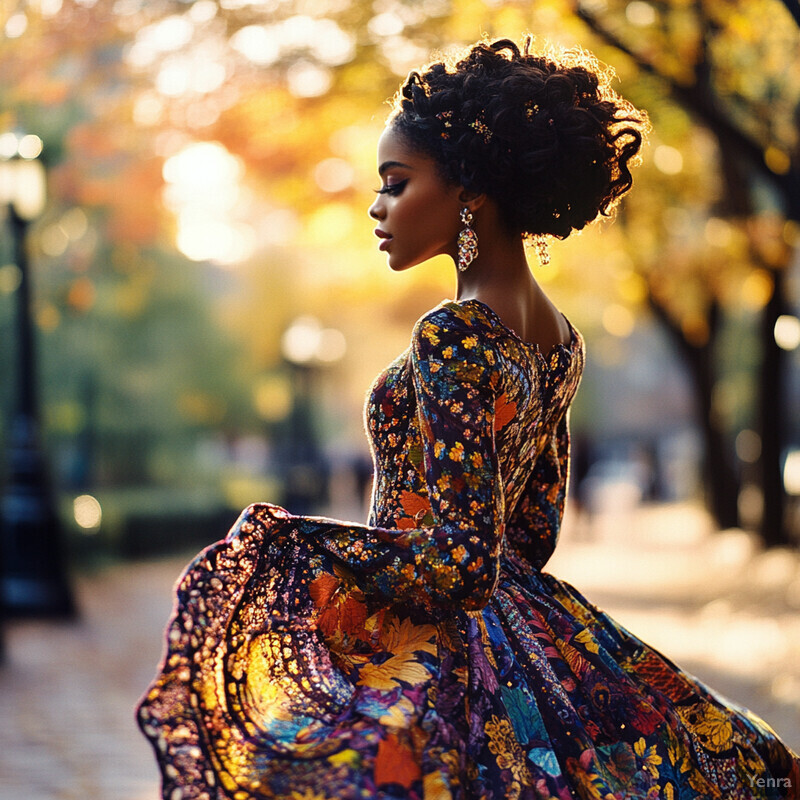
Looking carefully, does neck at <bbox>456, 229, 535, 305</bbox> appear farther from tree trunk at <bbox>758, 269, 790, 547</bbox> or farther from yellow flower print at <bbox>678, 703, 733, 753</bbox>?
tree trunk at <bbox>758, 269, 790, 547</bbox>

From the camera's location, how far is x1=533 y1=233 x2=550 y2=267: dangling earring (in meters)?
3.09

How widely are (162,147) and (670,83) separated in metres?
6.47

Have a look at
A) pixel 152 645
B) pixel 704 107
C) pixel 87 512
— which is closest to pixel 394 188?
pixel 704 107

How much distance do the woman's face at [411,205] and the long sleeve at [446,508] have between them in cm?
30

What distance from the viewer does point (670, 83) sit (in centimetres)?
935

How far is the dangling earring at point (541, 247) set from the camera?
309 centimetres

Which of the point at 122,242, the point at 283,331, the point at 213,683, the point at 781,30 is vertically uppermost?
the point at 283,331

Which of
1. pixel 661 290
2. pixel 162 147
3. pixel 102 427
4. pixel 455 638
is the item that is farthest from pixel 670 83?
pixel 102 427

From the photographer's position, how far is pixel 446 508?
8.43 ft

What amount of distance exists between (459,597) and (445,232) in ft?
2.73

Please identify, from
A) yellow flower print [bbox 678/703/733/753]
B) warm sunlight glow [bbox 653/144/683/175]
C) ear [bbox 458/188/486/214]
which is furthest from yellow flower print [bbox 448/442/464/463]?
warm sunlight glow [bbox 653/144/683/175]

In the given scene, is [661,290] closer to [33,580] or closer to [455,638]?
[33,580]

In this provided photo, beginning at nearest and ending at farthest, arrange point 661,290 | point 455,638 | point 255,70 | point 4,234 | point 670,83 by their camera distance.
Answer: point 455,638 → point 670,83 → point 255,70 → point 4,234 → point 661,290

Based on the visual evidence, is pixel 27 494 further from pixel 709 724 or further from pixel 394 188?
pixel 709 724
